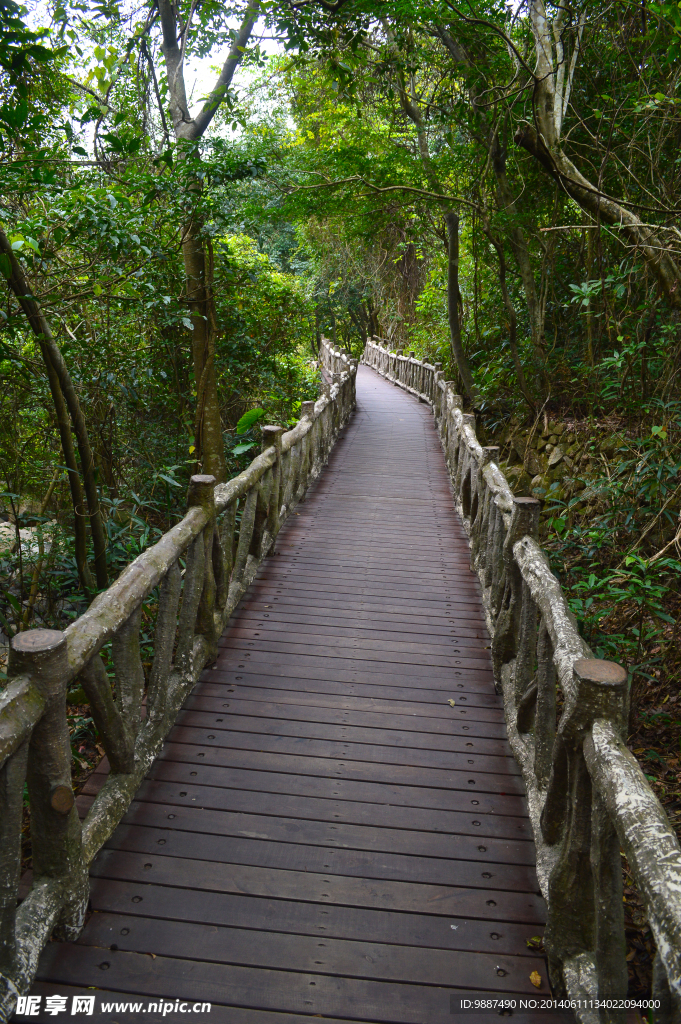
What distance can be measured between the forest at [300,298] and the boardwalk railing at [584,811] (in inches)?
55.1

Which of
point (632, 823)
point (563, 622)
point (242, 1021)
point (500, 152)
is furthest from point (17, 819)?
point (500, 152)

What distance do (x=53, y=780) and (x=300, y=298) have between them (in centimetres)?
1106

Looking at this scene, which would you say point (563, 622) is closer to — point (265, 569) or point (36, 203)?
point (265, 569)

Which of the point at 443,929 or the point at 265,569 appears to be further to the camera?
the point at 265,569

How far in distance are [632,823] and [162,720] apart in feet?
7.22

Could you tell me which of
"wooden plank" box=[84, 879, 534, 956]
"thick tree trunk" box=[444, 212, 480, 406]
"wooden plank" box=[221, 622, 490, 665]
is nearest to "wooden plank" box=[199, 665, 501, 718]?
"wooden plank" box=[221, 622, 490, 665]

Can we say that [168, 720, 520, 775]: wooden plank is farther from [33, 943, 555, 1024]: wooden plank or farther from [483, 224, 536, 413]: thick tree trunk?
[483, 224, 536, 413]: thick tree trunk

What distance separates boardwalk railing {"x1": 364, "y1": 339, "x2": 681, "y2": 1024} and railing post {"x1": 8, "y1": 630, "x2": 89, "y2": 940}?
1523 mm

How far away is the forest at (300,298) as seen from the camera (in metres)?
4.77

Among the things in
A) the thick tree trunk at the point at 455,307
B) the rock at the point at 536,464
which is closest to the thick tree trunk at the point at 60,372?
the rock at the point at 536,464

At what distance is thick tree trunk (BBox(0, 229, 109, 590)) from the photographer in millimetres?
3898

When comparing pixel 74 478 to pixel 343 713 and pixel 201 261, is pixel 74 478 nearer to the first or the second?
pixel 343 713

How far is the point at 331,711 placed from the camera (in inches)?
141

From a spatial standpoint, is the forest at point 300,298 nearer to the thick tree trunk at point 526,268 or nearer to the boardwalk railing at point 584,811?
the thick tree trunk at point 526,268
